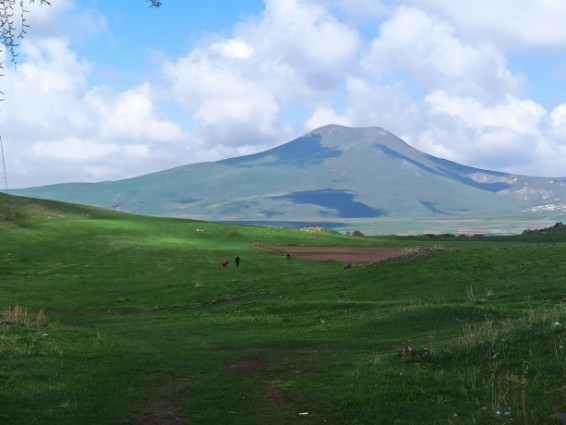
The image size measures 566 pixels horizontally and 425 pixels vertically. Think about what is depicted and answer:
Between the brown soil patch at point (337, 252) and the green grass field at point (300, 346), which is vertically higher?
the brown soil patch at point (337, 252)

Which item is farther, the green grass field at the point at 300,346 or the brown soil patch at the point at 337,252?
the brown soil patch at the point at 337,252

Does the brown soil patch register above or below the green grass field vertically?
above

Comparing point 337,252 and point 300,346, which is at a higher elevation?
point 337,252

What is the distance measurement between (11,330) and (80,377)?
33.2 ft

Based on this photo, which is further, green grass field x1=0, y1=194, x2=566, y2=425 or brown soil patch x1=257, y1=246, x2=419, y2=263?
brown soil patch x1=257, y1=246, x2=419, y2=263

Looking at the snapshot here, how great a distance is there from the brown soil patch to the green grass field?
16383 mm

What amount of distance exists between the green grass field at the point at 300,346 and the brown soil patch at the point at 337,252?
16.4 m

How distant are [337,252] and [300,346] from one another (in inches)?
2545

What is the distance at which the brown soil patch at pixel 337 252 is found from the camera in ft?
259

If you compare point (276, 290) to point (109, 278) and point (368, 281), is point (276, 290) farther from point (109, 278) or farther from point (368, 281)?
point (109, 278)

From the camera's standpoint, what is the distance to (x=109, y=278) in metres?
66.1

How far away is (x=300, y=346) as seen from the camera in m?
24.8

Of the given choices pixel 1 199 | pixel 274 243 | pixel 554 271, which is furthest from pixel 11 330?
pixel 1 199

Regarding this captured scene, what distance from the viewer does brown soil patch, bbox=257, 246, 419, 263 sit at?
79.0 metres
